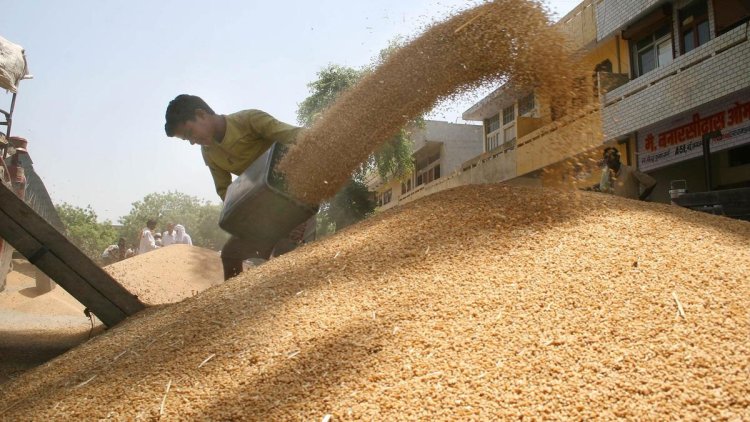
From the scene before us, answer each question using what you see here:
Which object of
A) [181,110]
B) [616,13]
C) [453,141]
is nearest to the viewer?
[181,110]

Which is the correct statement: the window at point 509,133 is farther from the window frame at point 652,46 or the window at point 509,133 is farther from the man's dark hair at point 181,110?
the man's dark hair at point 181,110

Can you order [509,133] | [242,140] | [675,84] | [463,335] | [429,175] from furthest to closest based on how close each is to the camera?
[429,175], [509,133], [675,84], [242,140], [463,335]

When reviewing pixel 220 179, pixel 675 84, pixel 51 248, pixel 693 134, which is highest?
pixel 675 84

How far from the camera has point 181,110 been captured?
3471 mm

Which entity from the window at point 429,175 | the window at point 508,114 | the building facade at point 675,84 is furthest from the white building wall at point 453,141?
the building facade at point 675,84

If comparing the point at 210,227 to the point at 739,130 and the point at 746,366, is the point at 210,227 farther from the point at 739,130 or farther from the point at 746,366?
the point at 746,366

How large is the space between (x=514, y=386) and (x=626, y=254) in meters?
0.93

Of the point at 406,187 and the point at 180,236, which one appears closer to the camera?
the point at 180,236

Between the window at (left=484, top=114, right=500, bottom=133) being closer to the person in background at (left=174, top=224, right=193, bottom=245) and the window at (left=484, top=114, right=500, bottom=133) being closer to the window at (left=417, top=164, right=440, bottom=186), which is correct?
the window at (left=417, top=164, right=440, bottom=186)

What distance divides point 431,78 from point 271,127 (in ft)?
3.68

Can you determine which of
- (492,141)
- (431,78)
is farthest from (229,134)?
(492,141)

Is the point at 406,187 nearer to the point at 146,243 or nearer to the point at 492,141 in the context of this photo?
the point at 492,141

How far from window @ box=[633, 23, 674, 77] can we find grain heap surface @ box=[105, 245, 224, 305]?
10543 millimetres

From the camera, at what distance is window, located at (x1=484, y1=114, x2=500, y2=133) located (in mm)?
20977
